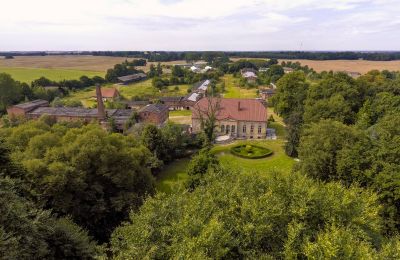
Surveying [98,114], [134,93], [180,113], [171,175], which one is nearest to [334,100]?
[171,175]

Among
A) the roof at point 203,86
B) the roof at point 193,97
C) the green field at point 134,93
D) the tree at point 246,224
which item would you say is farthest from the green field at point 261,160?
the roof at point 203,86

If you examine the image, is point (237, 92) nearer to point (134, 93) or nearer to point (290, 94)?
point (134, 93)

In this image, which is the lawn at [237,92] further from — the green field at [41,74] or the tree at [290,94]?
the green field at [41,74]

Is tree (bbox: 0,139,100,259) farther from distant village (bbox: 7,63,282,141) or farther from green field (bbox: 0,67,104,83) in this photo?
green field (bbox: 0,67,104,83)

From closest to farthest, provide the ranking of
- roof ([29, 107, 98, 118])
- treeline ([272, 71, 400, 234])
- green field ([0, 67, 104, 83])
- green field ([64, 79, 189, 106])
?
treeline ([272, 71, 400, 234]) < roof ([29, 107, 98, 118]) < green field ([64, 79, 189, 106]) < green field ([0, 67, 104, 83])

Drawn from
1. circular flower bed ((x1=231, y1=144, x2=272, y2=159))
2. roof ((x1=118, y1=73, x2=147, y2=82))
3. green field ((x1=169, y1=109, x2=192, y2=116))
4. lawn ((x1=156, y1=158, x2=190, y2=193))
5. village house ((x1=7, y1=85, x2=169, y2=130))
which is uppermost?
roof ((x1=118, y1=73, x2=147, y2=82))

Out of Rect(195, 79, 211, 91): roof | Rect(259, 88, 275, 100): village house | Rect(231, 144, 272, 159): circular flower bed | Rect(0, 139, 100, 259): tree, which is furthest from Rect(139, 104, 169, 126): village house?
Rect(0, 139, 100, 259): tree
